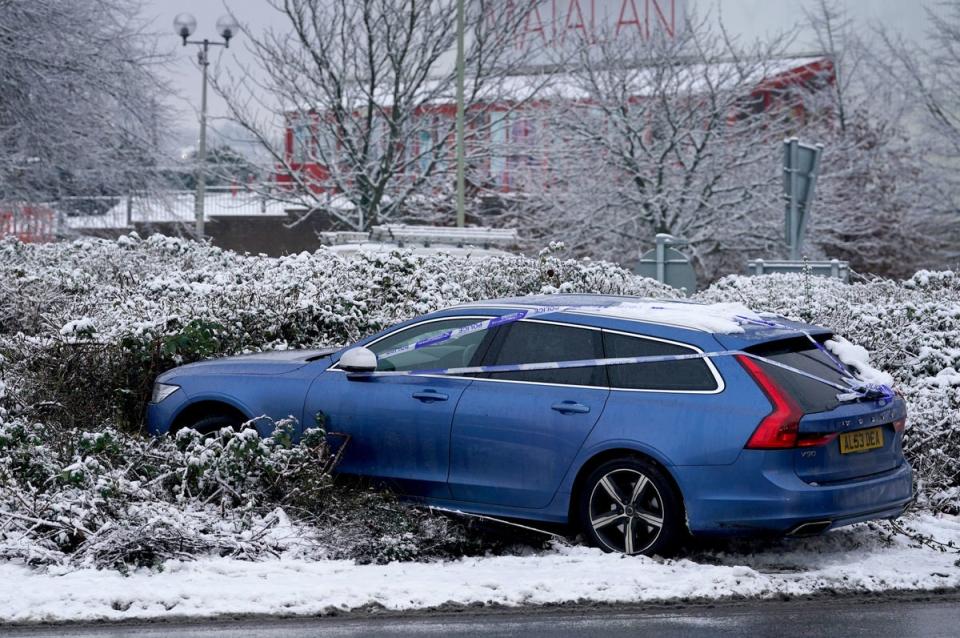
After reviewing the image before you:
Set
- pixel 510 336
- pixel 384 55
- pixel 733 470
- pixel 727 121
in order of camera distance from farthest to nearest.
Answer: pixel 727 121, pixel 384 55, pixel 510 336, pixel 733 470

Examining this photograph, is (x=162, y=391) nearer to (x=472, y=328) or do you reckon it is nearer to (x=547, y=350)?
(x=472, y=328)

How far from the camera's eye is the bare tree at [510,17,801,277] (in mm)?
30750

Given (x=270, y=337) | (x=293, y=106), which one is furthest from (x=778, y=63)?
(x=270, y=337)

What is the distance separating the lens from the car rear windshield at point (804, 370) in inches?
280

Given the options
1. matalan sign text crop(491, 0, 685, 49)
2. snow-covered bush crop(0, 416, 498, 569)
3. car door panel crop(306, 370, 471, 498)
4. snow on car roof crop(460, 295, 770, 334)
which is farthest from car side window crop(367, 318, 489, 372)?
matalan sign text crop(491, 0, 685, 49)

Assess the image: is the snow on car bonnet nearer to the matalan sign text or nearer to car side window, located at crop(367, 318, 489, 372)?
car side window, located at crop(367, 318, 489, 372)

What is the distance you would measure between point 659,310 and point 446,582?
215 centimetres

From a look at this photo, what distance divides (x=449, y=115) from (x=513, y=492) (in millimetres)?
23958

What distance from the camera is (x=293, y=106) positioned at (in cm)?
3044

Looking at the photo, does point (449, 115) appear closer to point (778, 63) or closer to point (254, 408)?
point (778, 63)

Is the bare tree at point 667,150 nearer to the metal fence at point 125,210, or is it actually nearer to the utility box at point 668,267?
the metal fence at point 125,210

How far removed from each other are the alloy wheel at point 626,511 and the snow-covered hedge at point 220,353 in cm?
82

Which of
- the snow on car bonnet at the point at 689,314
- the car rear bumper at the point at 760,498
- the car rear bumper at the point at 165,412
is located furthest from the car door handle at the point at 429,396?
the car rear bumper at the point at 165,412

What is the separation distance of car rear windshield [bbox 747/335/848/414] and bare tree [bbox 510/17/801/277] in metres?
22.9
